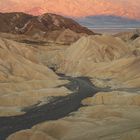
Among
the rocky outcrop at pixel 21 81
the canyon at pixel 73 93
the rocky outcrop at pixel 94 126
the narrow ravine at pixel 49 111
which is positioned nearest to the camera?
the rocky outcrop at pixel 94 126

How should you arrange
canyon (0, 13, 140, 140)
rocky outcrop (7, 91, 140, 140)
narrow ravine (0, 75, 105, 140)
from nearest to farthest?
1. rocky outcrop (7, 91, 140, 140)
2. canyon (0, 13, 140, 140)
3. narrow ravine (0, 75, 105, 140)

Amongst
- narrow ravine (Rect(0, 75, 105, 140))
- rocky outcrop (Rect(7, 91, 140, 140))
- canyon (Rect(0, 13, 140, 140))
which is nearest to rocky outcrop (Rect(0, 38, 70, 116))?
canyon (Rect(0, 13, 140, 140))

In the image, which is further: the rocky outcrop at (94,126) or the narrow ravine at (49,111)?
the narrow ravine at (49,111)

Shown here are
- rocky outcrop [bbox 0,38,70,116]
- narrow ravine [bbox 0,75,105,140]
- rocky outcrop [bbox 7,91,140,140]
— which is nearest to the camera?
rocky outcrop [bbox 7,91,140,140]

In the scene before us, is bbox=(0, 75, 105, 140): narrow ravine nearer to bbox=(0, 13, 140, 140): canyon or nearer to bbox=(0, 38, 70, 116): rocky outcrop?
bbox=(0, 13, 140, 140): canyon

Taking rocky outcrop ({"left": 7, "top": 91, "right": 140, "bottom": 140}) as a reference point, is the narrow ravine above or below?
below

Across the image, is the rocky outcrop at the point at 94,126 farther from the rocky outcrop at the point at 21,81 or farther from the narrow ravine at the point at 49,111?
the rocky outcrop at the point at 21,81

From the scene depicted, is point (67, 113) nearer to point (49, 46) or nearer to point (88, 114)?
point (88, 114)

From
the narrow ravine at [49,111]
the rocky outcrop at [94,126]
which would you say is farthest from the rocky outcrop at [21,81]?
the rocky outcrop at [94,126]

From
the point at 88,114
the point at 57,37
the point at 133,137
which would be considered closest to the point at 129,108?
the point at 88,114
